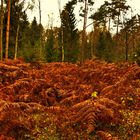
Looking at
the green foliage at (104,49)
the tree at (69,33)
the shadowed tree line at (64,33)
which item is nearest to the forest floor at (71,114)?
the shadowed tree line at (64,33)

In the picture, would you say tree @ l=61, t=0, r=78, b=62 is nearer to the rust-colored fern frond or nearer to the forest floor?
the forest floor

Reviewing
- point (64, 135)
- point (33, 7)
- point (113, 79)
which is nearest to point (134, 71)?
point (113, 79)

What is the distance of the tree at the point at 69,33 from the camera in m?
48.9

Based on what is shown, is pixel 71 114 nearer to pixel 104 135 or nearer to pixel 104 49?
pixel 104 135

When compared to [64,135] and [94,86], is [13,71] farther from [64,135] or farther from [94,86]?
[64,135]

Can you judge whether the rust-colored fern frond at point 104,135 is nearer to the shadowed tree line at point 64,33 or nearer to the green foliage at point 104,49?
the shadowed tree line at point 64,33

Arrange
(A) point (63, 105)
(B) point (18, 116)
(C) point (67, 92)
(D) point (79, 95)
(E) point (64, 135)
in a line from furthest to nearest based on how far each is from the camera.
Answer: (C) point (67, 92) → (D) point (79, 95) → (A) point (63, 105) → (B) point (18, 116) → (E) point (64, 135)

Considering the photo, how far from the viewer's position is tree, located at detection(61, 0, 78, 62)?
1925 inches

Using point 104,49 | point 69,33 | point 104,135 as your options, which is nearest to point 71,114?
point 104,135

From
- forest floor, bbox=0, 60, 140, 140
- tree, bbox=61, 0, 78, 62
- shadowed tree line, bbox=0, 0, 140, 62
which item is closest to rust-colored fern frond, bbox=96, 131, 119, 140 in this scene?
forest floor, bbox=0, 60, 140, 140

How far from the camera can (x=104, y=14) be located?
140 feet

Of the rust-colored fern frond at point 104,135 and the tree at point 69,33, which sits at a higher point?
the tree at point 69,33

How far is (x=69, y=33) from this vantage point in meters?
49.5

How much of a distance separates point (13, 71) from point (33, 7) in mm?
24777
